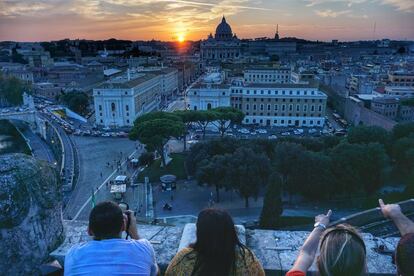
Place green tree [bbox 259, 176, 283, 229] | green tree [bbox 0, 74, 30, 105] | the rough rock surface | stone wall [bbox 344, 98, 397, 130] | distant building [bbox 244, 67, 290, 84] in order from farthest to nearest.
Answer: distant building [bbox 244, 67, 290, 84] → green tree [bbox 0, 74, 30, 105] → stone wall [bbox 344, 98, 397, 130] → green tree [bbox 259, 176, 283, 229] → the rough rock surface

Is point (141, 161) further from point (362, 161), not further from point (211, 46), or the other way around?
point (211, 46)

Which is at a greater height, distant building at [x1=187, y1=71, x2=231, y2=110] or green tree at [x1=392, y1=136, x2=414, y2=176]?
distant building at [x1=187, y1=71, x2=231, y2=110]

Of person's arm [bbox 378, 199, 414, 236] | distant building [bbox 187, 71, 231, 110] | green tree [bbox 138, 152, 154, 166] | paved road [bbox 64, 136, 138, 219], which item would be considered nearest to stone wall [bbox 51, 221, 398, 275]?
person's arm [bbox 378, 199, 414, 236]

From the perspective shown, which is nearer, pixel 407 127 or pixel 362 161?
pixel 362 161

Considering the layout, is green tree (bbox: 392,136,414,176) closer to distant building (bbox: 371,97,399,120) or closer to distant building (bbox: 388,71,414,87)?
distant building (bbox: 371,97,399,120)

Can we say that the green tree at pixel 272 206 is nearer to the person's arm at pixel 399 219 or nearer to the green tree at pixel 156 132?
the green tree at pixel 156 132

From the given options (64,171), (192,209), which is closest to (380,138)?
(192,209)

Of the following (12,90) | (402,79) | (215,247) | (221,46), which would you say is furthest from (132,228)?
(221,46)
